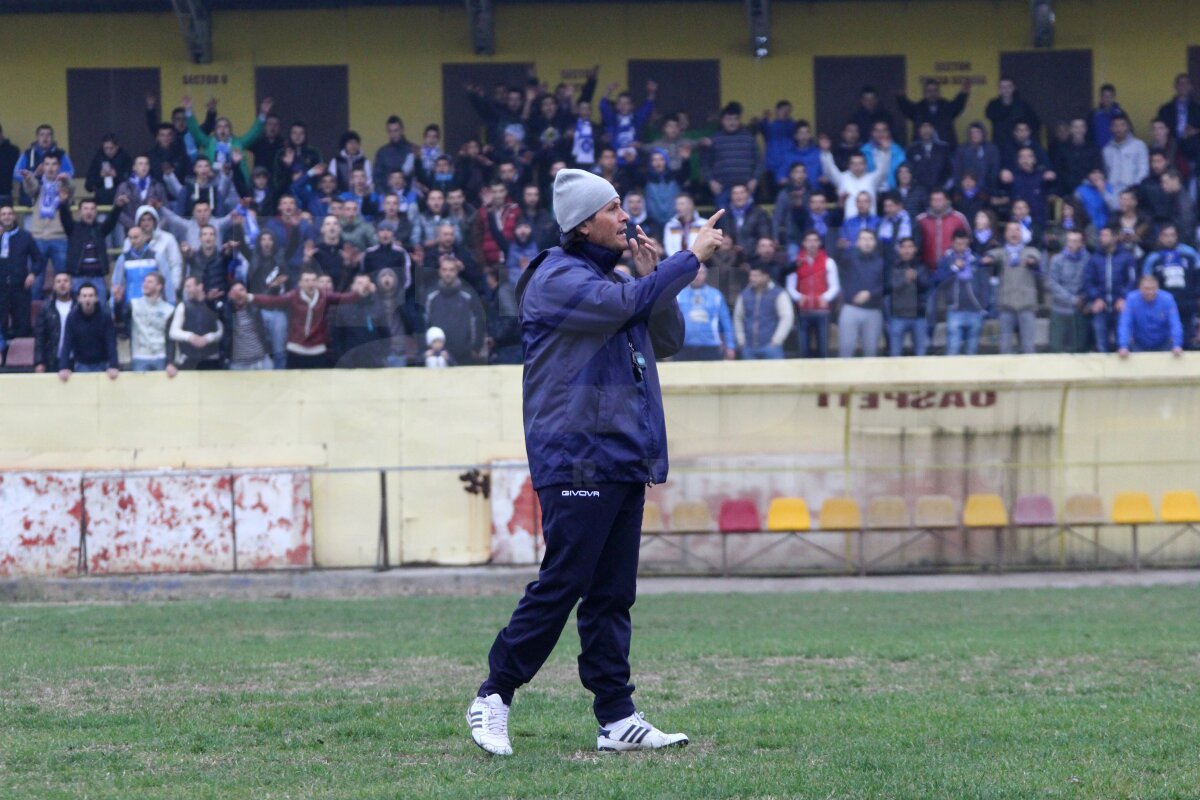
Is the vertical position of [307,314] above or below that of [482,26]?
below

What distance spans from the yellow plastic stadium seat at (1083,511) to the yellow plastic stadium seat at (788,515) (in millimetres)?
2995

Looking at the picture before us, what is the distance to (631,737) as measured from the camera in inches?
229

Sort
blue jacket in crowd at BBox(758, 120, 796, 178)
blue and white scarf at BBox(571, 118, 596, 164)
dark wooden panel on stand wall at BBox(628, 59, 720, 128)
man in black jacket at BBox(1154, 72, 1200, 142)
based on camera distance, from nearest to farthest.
Answer: blue and white scarf at BBox(571, 118, 596, 164)
blue jacket in crowd at BBox(758, 120, 796, 178)
man in black jacket at BBox(1154, 72, 1200, 142)
dark wooden panel on stand wall at BBox(628, 59, 720, 128)

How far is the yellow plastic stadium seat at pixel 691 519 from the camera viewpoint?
727 inches

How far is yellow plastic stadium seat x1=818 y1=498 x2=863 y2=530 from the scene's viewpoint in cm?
1861

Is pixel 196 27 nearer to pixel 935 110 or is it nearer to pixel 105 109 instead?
pixel 105 109

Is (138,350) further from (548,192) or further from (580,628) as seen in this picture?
(580,628)

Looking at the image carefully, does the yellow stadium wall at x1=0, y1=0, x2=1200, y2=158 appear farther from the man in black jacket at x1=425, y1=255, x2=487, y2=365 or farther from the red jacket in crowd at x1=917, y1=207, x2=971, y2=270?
the man in black jacket at x1=425, y1=255, x2=487, y2=365

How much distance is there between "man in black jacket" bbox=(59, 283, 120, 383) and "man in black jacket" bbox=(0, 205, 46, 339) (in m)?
0.54

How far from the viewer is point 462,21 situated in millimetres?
Answer: 26031

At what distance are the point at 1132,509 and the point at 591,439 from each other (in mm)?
14677

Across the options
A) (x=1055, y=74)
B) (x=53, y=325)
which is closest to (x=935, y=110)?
(x=1055, y=74)

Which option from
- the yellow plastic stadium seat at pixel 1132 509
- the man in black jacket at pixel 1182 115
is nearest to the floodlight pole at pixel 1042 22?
the man in black jacket at pixel 1182 115

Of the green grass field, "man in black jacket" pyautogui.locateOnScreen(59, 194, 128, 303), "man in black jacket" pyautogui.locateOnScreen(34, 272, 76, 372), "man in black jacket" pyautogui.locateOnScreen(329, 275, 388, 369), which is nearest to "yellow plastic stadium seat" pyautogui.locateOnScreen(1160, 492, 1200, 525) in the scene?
the green grass field
